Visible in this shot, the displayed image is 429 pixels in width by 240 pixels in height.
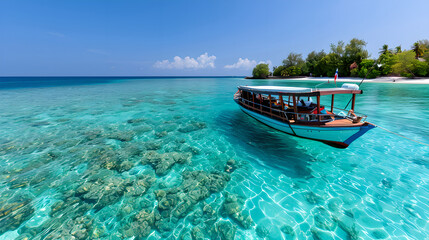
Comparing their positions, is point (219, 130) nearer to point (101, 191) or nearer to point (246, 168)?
point (246, 168)

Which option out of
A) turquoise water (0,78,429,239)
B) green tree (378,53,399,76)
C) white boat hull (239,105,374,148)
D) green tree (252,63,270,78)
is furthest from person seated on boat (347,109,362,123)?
green tree (252,63,270,78)

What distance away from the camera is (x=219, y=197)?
6.48 m

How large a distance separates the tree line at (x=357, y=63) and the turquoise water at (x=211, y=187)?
1215 inches

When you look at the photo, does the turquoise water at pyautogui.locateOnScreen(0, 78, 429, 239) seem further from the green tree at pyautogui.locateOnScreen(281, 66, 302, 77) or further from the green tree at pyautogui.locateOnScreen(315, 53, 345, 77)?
the green tree at pyautogui.locateOnScreen(281, 66, 302, 77)

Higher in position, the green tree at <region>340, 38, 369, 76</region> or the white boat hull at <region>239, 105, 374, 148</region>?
the green tree at <region>340, 38, 369, 76</region>

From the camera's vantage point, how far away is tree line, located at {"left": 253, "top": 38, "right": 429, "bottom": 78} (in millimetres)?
53531

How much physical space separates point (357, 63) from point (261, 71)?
53.6m

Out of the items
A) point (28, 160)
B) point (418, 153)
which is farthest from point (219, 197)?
point (418, 153)

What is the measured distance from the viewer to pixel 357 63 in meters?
75.5

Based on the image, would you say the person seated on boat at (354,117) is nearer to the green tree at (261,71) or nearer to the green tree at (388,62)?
the green tree at (388,62)

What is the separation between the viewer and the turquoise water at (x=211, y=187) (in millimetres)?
5215

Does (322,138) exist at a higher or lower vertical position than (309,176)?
higher

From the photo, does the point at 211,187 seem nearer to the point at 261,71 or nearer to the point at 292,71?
the point at 292,71

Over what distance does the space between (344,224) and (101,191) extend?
29.8 ft
